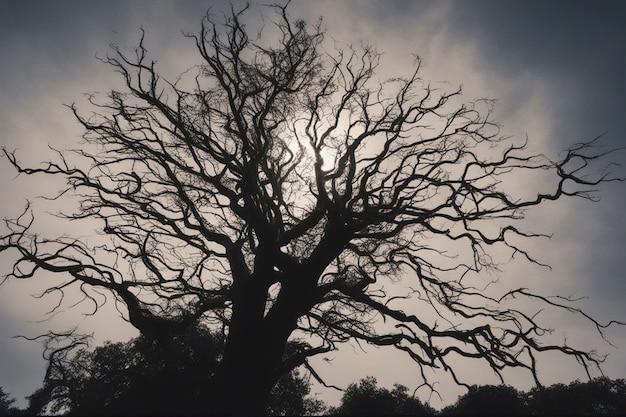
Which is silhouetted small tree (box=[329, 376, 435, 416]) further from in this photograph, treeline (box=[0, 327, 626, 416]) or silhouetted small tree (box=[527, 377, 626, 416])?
silhouetted small tree (box=[527, 377, 626, 416])

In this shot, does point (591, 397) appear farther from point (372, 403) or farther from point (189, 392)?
point (189, 392)

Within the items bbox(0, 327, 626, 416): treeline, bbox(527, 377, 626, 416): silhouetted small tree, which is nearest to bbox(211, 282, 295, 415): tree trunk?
bbox(0, 327, 626, 416): treeline

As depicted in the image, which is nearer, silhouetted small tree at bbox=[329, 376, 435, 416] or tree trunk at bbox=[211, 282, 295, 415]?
tree trunk at bbox=[211, 282, 295, 415]

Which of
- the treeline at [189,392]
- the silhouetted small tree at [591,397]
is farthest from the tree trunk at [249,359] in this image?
the silhouetted small tree at [591,397]

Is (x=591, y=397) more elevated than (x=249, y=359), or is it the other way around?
(x=591, y=397)

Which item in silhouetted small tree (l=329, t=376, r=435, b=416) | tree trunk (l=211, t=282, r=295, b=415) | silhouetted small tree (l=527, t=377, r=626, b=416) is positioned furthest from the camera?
silhouetted small tree (l=527, t=377, r=626, b=416)

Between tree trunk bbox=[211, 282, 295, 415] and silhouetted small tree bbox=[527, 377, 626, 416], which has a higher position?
silhouetted small tree bbox=[527, 377, 626, 416]

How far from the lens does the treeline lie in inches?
264

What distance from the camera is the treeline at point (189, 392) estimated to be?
264 inches

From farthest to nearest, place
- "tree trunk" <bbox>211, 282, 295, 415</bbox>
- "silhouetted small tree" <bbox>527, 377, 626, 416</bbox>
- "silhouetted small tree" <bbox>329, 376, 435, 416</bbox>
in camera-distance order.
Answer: "silhouetted small tree" <bbox>527, 377, 626, 416</bbox> → "silhouetted small tree" <bbox>329, 376, 435, 416</bbox> → "tree trunk" <bbox>211, 282, 295, 415</bbox>

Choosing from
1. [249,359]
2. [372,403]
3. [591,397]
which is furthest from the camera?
[591,397]

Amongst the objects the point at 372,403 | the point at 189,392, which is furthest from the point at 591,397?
the point at 189,392

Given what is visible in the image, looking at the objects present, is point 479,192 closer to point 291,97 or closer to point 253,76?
point 291,97

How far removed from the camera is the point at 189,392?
7.14 metres
